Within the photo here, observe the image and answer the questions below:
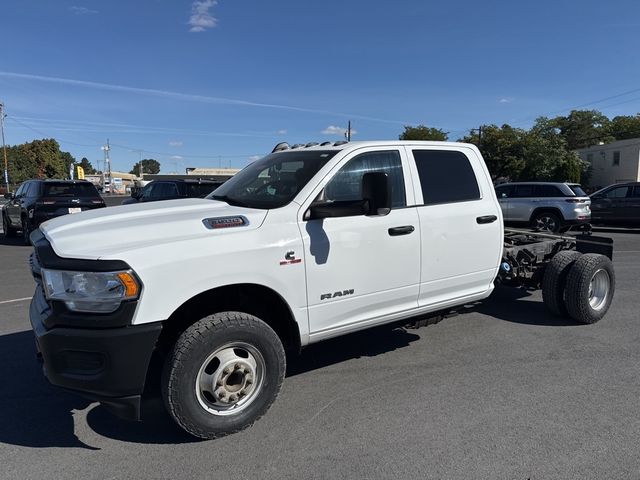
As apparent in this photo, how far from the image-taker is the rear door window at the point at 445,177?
4.57 metres

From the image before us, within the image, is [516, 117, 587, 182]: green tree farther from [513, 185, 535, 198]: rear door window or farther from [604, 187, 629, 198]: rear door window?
[513, 185, 535, 198]: rear door window

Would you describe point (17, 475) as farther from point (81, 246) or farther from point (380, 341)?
point (380, 341)

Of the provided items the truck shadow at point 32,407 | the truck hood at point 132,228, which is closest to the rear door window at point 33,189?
the truck shadow at point 32,407

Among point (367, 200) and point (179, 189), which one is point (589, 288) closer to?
point (367, 200)

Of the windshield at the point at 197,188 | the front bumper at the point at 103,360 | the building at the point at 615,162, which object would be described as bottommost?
the front bumper at the point at 103,360

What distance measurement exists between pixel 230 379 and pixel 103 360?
2.77 ft

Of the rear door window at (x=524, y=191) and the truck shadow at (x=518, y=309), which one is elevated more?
the rear door window at (x=524, y=191)

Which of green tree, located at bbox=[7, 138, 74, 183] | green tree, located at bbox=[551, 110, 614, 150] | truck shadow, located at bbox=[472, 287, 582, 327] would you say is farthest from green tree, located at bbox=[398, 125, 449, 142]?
green tree, located at bbox=[7, 138, 74, 183]

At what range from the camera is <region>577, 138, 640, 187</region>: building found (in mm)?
46062

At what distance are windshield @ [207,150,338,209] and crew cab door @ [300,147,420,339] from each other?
0.21 m

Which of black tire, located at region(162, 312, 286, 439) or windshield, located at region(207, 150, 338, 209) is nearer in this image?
black tire, located at region(162, 312, 286, 439)

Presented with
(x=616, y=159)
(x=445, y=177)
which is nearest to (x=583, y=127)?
(x=616, y=159)

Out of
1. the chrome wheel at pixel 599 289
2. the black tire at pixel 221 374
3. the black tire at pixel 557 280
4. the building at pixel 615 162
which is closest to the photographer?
the black tire at pixel 221 374

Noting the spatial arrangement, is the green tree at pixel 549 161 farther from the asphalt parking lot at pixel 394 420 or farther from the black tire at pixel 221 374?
the black tire at pixel 221 374
